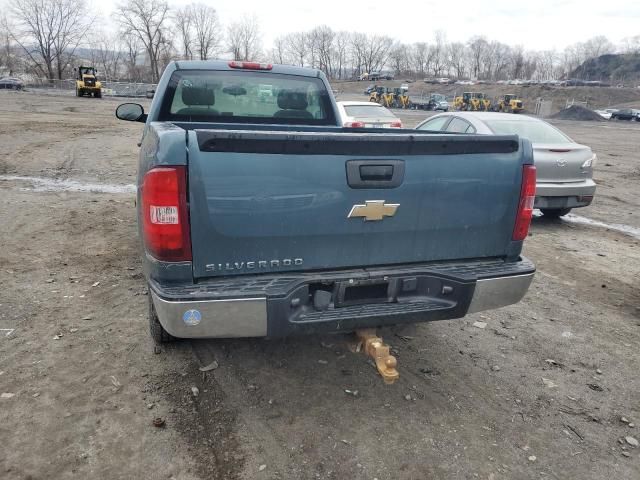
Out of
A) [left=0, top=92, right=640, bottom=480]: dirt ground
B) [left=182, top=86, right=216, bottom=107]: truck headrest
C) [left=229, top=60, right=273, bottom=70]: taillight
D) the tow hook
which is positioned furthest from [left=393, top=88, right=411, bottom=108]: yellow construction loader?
the tow hook

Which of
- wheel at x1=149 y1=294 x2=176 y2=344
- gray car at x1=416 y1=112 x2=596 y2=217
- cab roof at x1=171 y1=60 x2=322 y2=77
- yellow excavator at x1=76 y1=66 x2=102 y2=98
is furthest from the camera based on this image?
yellow excavator at x1=76 y1=66 x2=102 y2=98

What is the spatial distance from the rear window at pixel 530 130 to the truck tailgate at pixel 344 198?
5417 millimetres

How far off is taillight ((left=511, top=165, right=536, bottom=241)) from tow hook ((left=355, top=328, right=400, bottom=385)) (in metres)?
1.09

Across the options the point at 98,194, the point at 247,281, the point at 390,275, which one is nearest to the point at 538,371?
the point at 390,275

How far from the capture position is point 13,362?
3.44 meters

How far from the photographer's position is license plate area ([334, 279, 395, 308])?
9.27 feet

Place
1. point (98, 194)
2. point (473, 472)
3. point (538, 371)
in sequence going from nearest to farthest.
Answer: point (473, 472) → point (538, 371) → point (98, 194)

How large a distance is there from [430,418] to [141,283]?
3110 millimetres

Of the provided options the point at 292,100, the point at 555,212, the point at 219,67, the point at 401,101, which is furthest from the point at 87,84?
the point at 292,100

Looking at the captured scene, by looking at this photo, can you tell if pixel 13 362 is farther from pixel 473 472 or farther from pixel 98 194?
pixel 98 194

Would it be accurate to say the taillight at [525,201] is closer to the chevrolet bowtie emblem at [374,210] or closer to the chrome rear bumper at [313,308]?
the chrome rear bumper at [313,308]

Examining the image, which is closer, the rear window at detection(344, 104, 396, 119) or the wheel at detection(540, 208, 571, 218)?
the wheel at detection(540, 208, 571, 218)

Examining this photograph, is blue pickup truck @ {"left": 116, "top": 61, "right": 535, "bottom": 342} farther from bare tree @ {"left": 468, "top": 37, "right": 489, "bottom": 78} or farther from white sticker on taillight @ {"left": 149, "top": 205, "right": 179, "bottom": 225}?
bare tree @ {"left": 468, "top": 37, "right": 489, "bottom": 78}

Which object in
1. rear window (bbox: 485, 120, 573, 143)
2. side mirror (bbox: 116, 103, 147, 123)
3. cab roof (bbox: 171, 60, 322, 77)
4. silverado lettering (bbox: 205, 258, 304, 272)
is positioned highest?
cab roof (bbox: 171, 60, 322, 77)
